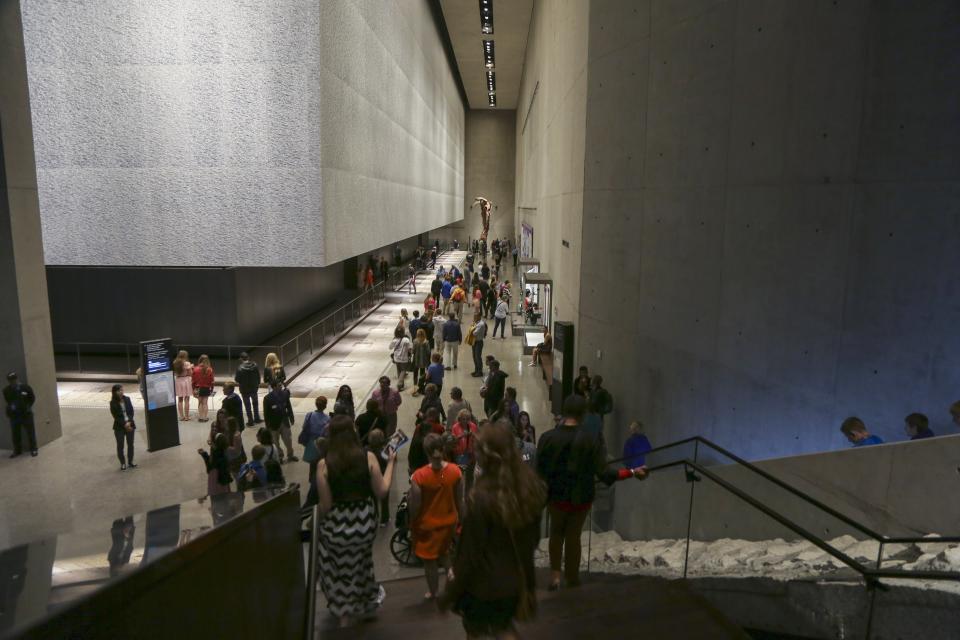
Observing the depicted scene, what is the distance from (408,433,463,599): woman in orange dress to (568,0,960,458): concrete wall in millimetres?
4556

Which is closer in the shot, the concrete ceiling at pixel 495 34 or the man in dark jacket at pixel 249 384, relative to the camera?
the man in dark jacket at pixel 249 384

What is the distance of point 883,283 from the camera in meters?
6.51

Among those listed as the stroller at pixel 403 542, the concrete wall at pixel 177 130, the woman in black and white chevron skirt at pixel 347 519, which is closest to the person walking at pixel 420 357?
the concrete wall at pixel 177 130

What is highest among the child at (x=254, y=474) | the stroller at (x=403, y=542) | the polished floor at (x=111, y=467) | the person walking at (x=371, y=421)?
the person walking at (x=371, y=421)

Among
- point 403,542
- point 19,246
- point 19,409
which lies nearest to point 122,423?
point 19,409

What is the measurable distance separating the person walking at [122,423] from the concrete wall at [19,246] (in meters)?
2.11

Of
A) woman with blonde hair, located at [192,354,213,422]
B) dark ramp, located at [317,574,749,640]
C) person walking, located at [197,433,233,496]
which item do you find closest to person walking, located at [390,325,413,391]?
woman with blonde hair, located at [192,354,213,422]

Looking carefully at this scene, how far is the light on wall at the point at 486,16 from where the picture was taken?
1323 inches

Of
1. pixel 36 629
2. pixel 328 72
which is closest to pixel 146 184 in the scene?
pixel 328 72

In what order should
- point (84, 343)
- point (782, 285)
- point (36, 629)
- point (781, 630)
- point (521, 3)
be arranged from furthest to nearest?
1. point (521, 3)
2. point (84, 343)
3. point (782, 285)
4. point (781, 630)
5. point (36, 629)

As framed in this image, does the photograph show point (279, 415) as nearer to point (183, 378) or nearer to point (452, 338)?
point (183, 378)

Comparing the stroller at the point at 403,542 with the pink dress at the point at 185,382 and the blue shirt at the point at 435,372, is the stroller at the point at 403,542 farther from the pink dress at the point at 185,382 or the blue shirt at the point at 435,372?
the pink dress at the point at 185,382

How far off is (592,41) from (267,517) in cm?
1125

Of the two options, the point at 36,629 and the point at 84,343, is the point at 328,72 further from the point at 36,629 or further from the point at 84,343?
the point at 36,629
